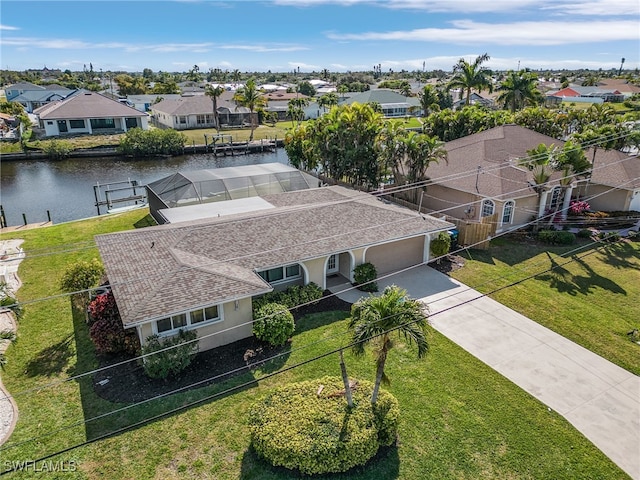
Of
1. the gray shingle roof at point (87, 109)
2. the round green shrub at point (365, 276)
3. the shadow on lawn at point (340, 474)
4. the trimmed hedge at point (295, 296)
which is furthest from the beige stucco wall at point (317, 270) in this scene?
the gray shingle roof at point (87, 109)

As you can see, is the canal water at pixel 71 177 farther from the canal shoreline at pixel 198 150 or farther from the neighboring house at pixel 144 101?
the neighboring house at pixel 144 101

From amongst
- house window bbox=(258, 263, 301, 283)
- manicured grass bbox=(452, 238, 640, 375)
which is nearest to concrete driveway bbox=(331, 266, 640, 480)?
manicured grass bbox=(452, 238, 640, 375)

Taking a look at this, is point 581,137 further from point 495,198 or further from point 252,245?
point 252,245

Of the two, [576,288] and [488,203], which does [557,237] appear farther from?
[576,288]

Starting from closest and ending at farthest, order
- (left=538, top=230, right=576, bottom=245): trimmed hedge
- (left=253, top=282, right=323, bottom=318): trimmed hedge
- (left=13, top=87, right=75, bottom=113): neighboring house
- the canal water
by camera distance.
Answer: (left=253, top=282, right=323, bottom=318): trimmed hedge → (left=538, top=230, right=576, bottom=245): trimmed hedge → the canal water → (left=13, top=87, right=75, bottom=113): neighboring house

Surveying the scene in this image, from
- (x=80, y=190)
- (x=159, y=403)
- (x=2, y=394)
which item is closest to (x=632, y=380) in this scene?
(x=159, y=403)

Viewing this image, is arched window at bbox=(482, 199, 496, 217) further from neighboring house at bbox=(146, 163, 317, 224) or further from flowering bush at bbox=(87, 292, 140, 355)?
flowering bush at bbox=(87, 292, 140, 355)
